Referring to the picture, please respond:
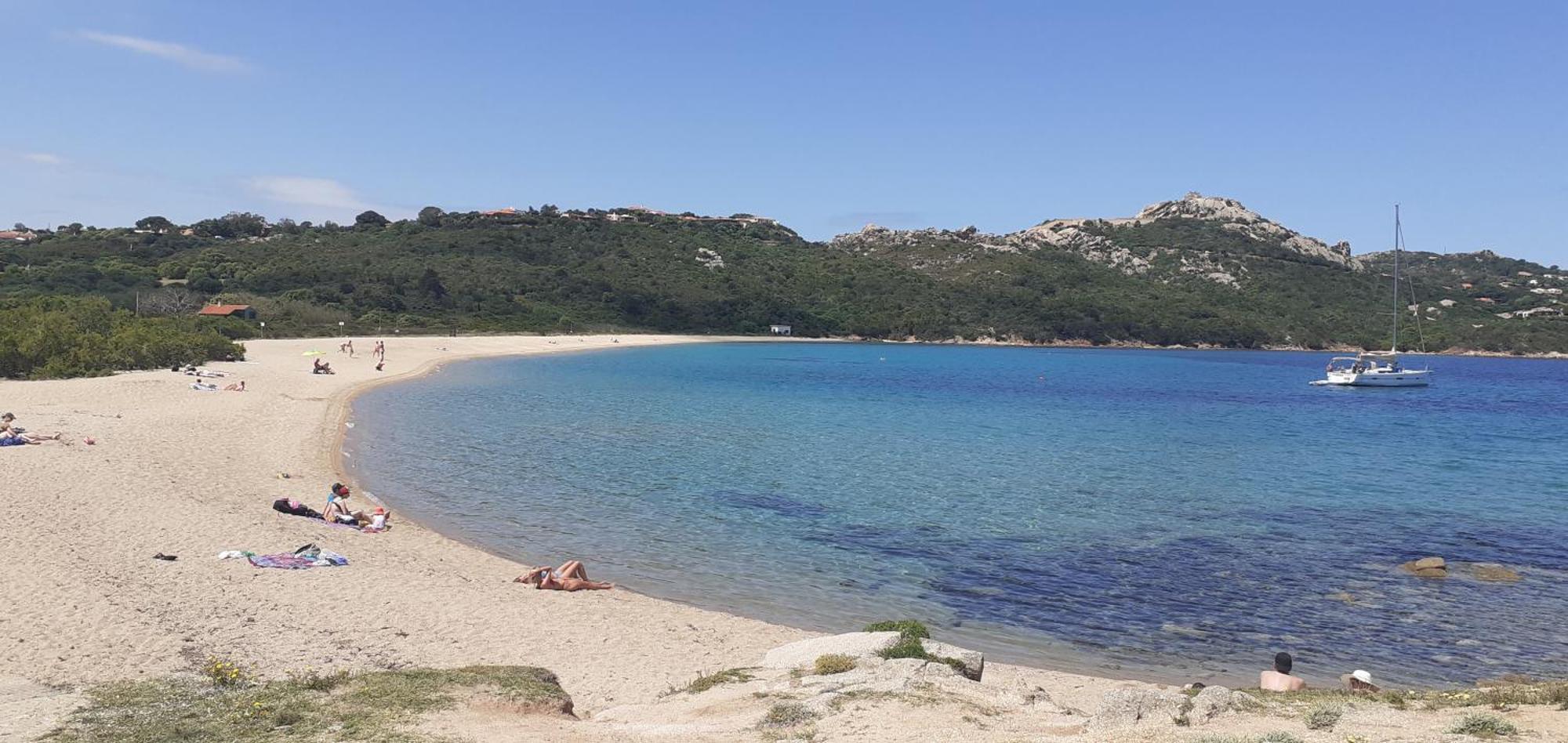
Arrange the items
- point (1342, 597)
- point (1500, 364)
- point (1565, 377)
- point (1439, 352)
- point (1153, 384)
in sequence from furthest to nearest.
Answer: point (1439, 352)
point (1500, 364)
point (1565, 377)
point (1153, 384)
point (1342, 597)

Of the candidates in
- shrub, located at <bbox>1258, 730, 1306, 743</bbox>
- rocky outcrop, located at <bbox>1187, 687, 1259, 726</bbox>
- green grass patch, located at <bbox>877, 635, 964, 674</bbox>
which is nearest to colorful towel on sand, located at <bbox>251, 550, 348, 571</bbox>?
green grass patch, located at <bbox>877, 635, 964, 674</bbox>

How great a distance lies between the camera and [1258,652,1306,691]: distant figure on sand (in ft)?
32.8

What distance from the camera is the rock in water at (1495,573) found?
16.6m

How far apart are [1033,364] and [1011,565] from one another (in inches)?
3214

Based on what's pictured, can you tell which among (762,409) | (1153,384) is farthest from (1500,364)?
(762,409)

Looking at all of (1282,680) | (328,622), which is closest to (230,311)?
(328,622)

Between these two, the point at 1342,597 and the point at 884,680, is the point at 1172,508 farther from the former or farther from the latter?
the point at 884,680

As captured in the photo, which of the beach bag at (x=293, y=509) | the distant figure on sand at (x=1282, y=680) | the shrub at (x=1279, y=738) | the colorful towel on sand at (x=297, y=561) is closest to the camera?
the shrub at (x=1279, y=738)

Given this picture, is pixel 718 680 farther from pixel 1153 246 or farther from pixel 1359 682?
pixel 1153 246

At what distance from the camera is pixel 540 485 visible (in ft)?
76.1

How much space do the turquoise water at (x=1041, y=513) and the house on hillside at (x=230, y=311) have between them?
35.5 meters

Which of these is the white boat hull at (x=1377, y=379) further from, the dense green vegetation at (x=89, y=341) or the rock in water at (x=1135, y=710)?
the rock in water at (x=1135, y=710)

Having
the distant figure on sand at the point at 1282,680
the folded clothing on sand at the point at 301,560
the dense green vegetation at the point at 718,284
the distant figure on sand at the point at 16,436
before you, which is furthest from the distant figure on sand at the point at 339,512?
the dense green vegetation at the point at 718,284

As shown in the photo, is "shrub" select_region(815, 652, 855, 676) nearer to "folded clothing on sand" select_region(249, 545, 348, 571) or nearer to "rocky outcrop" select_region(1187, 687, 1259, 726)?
"rocky outcrop" select_region(1187, 687, 1259, 726)
